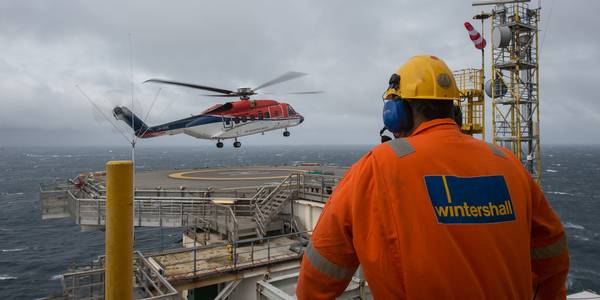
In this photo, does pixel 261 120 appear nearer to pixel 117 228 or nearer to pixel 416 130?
pixel 117 228

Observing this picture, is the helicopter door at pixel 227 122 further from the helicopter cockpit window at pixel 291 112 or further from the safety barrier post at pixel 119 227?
the safety barrier post at pixel 119 227

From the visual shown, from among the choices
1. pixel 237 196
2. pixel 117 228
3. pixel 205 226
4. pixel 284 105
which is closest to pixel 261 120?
pixel 284 105

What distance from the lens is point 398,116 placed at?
8.32ft

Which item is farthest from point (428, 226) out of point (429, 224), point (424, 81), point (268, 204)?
point (268, 204)

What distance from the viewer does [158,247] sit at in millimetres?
39438

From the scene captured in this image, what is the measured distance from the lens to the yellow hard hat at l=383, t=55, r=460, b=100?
244 centimetres

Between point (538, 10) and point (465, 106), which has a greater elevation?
point (538, 10)

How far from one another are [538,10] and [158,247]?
36404 mm

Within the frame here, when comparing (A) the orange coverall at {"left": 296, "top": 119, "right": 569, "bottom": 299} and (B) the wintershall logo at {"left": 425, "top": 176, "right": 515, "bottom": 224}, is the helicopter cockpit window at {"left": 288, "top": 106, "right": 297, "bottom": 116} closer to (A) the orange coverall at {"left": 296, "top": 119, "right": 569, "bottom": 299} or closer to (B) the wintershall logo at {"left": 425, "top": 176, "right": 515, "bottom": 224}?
(A) the orange coverall at {"left": 296, "top": 119, "right": 569, "bottom": 299}

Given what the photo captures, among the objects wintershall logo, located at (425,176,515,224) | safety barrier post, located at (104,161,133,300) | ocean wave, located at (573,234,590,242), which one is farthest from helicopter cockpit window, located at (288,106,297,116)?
wintershall logo, located at (425,176,515,224)

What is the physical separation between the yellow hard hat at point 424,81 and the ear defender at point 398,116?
0.19 feet

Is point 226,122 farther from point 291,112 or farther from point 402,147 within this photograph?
point 402,147

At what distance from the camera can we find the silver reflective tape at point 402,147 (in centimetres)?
207

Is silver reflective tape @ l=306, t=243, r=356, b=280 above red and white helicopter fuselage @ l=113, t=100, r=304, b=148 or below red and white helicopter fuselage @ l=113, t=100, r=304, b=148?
below
